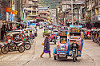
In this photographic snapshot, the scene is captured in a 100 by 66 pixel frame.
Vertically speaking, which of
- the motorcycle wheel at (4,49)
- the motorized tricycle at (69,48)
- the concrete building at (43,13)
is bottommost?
the motorcycle wheel at (4,49)

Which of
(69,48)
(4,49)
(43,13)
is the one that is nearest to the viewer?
(69,48)

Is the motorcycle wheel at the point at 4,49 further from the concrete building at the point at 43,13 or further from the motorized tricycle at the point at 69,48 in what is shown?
the concrete building at the point at 43,13

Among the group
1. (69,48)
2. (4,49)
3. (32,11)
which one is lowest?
(4,49)

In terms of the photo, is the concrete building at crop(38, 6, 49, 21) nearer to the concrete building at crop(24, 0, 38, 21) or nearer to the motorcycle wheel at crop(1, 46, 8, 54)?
the concrete building at crop(24, 0, 38, 21)

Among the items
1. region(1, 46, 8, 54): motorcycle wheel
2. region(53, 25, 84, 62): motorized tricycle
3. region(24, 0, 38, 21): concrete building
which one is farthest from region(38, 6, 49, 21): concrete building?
region(53, 25, 84, 62): motorized tricycle

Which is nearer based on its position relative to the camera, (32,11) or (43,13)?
(32,11)

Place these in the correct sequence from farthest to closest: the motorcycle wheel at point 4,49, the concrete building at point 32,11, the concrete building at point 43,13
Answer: the concrete building at point 43,13 < the concrete building at point 32,11 < the motorcycle wheel at point 4,49

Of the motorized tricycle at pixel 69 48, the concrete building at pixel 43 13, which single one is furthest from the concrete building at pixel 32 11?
the motorized tricycle at pixel 69 48

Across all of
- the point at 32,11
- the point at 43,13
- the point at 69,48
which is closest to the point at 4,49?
the point at 69,48

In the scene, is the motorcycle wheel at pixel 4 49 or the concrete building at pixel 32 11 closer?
the motorcycle wheel at pixel 4 49

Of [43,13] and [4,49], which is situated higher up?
[43,13]

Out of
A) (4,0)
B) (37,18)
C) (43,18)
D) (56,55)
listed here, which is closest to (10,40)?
(56,55)

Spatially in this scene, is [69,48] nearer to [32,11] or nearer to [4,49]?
[4,49]

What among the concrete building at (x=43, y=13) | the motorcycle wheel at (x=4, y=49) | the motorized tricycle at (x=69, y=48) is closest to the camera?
the motorized tricycle at (x=69, y=48)
